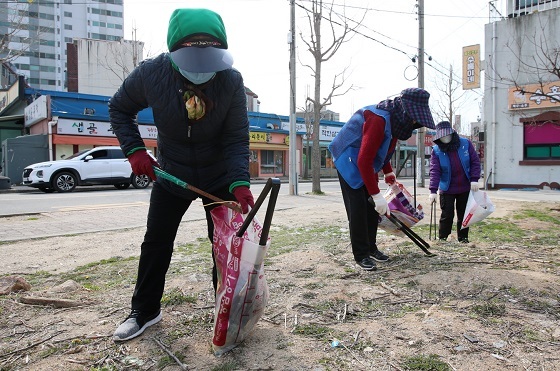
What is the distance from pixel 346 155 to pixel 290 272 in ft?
3.95

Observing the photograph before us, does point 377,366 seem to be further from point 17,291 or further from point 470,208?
point 470,208

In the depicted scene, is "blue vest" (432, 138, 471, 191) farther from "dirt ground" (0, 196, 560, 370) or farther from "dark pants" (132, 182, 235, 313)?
"dark pants" (132, 182, 235, 313)

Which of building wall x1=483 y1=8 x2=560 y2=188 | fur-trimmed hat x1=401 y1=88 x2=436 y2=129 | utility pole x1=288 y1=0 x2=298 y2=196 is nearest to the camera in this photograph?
fur-trimmed hat x1=401 y1=88 x2=436 y2=129

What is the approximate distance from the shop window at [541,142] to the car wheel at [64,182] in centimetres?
1739

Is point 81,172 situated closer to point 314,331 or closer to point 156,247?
point 156,247

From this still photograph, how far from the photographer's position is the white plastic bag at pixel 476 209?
5086mm

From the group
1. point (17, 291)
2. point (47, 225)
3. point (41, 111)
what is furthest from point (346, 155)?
point (41, 111)

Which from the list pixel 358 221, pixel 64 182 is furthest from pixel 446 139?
pixel 64 182

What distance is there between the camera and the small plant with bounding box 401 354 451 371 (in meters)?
2.00

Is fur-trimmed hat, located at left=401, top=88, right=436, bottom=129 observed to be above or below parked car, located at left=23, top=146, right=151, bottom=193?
above

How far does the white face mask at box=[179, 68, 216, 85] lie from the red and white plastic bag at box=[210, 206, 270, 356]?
0.78 m

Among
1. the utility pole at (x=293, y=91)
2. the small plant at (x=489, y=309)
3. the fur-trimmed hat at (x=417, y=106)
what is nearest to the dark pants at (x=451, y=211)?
the fur-trimmed hat at (x=417, y=106)

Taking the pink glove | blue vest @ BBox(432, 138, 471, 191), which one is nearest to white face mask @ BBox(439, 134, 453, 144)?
blue vest @ BBox(432, 138, 471, 191)

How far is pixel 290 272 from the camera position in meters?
3.67
